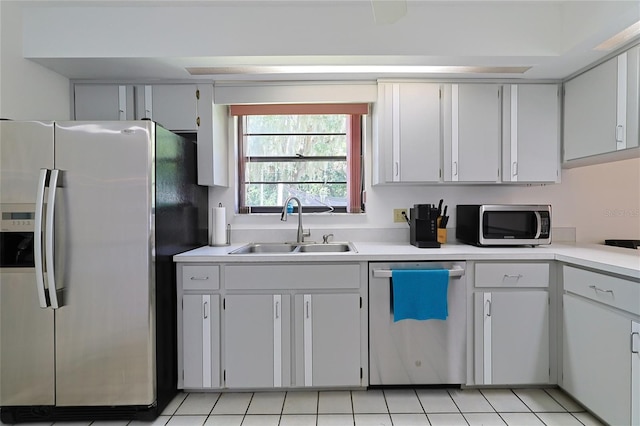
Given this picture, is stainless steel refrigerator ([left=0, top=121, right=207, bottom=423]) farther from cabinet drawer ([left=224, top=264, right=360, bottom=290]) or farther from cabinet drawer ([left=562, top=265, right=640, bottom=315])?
cabinet drawer ([left=562, top=265, right=640, bottom=315])

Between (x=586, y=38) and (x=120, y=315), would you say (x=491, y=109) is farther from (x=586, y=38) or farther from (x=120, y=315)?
(x=120, y=315)

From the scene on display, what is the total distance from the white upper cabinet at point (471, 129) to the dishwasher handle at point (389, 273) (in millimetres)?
711

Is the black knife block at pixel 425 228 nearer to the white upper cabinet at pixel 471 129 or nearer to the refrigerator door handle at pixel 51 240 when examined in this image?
the white upper cabinet at pixel 471 129

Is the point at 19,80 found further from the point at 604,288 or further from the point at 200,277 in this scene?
the point at 604,288

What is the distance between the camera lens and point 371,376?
2064mm

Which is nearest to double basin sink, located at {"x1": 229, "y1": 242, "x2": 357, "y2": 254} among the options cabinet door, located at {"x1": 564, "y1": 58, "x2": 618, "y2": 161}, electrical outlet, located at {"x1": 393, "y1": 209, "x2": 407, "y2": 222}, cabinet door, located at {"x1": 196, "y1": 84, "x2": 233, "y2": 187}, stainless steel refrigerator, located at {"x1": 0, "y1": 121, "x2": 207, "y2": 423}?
electrical outlet, located at {"x1": 393, "y1": 209, "x2": 407, "y2": 222}

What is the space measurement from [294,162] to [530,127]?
180 centimetres

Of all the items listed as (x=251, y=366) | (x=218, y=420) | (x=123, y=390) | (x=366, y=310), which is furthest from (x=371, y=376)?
(x=123, y=390)

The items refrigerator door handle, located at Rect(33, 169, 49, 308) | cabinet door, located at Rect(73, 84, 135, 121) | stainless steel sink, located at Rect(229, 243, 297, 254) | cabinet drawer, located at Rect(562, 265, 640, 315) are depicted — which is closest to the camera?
cabinet drawer, located at Rect(562, 265, 640, 315)

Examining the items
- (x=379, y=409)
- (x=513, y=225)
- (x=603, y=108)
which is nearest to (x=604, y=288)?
(x=513, y=225)

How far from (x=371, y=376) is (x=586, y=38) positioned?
229 centimetres

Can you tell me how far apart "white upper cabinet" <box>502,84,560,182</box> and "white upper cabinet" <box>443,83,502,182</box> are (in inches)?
2.7

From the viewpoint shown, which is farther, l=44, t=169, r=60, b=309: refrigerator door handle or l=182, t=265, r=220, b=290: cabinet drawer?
l=182, t=265, r=220, b=290: cabinet drawer

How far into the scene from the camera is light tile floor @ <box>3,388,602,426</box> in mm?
1830
